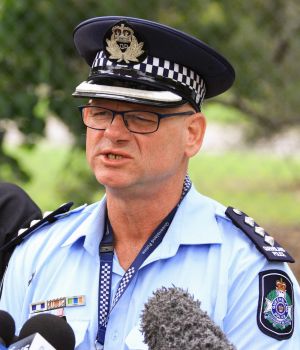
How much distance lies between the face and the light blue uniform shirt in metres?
0.19

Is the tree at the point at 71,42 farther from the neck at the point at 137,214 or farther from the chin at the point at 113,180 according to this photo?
the chin at the point at 113,180

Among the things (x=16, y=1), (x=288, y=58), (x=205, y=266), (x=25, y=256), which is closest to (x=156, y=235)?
(x=205, y=266)

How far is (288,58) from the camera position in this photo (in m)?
12.2

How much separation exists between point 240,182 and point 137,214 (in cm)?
1731

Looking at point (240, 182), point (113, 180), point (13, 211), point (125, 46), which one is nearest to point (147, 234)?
point (113, 180)

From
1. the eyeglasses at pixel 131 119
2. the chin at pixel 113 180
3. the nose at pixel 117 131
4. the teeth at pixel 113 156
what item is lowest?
the chin at pixel 113 180

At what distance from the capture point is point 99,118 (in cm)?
321

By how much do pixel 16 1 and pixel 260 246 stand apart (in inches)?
199

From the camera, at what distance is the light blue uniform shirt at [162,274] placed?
3105mm

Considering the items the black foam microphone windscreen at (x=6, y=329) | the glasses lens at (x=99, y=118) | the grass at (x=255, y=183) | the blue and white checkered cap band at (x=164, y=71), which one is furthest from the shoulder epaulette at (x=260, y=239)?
the grass at (x=255, y=183)

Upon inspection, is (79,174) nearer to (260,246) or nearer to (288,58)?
(288,58)

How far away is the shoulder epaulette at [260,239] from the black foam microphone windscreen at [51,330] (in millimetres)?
734

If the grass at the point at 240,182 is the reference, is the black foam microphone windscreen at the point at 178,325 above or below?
below

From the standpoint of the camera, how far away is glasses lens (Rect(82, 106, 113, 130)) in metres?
3.19
